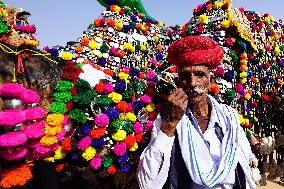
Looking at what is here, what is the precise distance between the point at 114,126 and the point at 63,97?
0.45 meters

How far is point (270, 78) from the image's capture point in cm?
512

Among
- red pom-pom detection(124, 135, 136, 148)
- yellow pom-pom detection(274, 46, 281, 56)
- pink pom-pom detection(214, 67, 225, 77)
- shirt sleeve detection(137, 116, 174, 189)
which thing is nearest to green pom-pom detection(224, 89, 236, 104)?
pink pom-pom detection(214, 67, 225, 77)

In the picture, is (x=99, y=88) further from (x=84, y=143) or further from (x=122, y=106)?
(x=84, y=143)

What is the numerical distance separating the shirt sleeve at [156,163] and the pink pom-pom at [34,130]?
2.31 ft

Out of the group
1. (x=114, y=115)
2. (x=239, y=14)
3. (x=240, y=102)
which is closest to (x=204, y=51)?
(x=114, y=115)

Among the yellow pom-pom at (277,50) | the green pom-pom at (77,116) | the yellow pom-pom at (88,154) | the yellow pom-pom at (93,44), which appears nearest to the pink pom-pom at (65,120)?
the green pom-pom at (77,116)

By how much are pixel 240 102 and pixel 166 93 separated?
1.25m

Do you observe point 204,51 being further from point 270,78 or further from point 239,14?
point 270,78

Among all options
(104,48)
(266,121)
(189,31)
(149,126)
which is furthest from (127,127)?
(266,121)

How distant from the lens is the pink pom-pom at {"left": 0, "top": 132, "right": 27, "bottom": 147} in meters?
2.11

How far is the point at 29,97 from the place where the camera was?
222 cm

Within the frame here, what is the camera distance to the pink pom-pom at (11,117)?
2107 millimetres

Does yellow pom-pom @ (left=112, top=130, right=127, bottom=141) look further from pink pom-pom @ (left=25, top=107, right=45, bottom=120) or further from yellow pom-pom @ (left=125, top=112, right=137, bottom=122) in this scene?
pink pom-pom @ (left=25, top=107, right=45, bottom=120)

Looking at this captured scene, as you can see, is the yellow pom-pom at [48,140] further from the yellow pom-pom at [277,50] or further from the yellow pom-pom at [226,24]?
the yellow pom-pom at [277,50]
